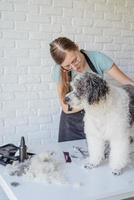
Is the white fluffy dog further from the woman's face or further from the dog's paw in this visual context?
the woman's face

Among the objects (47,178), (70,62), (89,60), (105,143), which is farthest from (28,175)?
(89,60)

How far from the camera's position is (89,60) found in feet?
6.81

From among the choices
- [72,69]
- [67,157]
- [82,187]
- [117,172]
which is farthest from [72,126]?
[82,187]

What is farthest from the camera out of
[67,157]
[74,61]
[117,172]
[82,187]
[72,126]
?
[72,126]

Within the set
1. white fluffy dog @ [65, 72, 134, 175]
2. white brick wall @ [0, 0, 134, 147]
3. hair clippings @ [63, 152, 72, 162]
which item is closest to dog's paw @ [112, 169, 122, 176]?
Result: white fluffy dog @ [65, 72, 134, 175]

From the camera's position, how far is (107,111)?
1.52 meters

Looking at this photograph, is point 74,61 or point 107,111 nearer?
point 107,111

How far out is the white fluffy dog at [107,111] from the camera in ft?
4.91

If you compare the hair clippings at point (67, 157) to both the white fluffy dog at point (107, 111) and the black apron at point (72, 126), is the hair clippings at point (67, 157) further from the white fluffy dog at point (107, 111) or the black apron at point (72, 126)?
the black apron at point (72, 126)

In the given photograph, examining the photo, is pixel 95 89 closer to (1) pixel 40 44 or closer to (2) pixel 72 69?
(2) pixel 72 69

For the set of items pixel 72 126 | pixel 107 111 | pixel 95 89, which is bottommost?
pixel 72 126

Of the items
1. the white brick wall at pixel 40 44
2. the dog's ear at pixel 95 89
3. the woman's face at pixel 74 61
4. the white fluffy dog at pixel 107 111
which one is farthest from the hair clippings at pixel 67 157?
the white brick wall at pixel 40 44

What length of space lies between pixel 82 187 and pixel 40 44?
4.89 ft

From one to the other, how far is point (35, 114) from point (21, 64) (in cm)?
43
